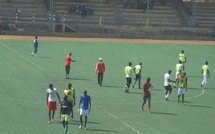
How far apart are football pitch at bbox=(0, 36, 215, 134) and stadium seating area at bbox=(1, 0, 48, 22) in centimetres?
801

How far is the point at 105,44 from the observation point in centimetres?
5578

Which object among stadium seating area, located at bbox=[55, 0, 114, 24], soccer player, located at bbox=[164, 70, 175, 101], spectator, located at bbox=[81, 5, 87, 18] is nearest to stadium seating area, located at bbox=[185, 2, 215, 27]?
stadium seating area, located at bbox=[55, 0, 114, 24]

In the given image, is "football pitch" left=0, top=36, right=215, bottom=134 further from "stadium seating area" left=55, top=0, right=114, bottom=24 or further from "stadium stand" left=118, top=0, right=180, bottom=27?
"stadium stand" left=118, top=0, right=180, bottom=27

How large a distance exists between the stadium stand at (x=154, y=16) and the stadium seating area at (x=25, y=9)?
9558mm

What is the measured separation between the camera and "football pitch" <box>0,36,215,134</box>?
26250 millimetres

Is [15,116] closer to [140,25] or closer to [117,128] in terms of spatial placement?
[117,128]

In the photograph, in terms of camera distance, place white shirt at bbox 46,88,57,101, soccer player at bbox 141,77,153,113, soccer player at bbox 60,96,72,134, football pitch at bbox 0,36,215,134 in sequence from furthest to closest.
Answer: soccer player at bbox 141,77,153,113 → football pitch at bbox 0,36,215,134 → white shirt at bbox 46,88,57,101 → soccer player at bbox 60,96,72,134

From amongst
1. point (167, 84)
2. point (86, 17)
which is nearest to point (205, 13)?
point (86, 17)

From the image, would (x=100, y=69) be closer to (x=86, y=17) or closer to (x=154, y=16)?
(x=86, y=17)

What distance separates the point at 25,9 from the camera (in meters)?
65.8

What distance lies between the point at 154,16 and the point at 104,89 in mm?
37077

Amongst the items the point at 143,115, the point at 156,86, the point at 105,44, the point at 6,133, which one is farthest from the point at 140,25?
the point at 6,133

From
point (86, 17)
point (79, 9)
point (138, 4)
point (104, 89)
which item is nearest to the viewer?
point (104, 89)

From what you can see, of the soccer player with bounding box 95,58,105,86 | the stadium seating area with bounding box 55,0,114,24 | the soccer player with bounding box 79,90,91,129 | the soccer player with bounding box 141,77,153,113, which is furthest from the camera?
the stadium seating area with bounding box 55,0,114,24
